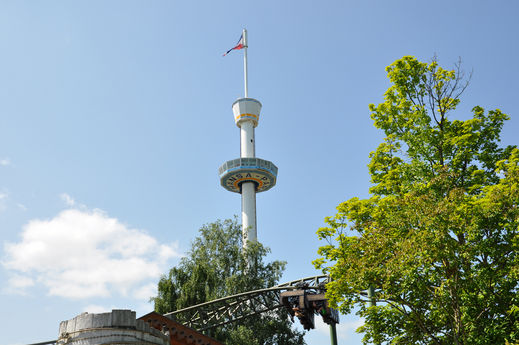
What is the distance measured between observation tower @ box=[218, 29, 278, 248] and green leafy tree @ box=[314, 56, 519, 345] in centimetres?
4578

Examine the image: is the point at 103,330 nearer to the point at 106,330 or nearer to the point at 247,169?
the point at 106,330

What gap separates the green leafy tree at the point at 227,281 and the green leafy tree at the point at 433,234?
59.6 feet

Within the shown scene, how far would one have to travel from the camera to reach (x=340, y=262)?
14.4m

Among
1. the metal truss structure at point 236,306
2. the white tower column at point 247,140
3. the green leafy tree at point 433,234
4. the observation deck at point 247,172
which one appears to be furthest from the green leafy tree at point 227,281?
the white tower column at point 247,140

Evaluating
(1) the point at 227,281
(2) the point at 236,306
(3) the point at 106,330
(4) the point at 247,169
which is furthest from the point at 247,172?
(3) the point at 106,330

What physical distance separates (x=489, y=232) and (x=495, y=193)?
1374 mm

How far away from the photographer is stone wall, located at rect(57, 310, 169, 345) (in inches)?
286

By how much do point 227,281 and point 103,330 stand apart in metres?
29.2

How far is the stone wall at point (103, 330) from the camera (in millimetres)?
7273

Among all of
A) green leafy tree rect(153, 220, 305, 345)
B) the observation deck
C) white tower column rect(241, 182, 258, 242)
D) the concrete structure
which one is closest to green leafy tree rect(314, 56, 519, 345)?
the concrete structure

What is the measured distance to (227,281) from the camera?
118ft

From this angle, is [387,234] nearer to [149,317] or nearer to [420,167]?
[420,167]

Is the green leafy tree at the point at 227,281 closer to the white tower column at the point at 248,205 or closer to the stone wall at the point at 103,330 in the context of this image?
the white tower column at the point at 248,205

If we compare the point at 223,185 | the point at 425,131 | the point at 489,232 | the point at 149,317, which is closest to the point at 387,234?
the point at 489,232
